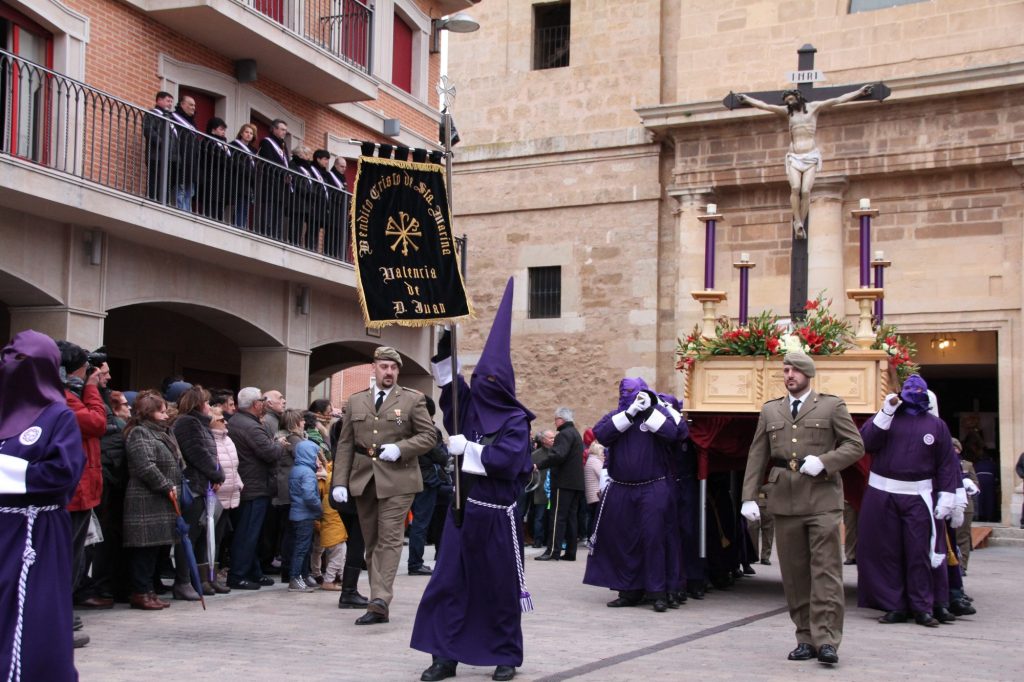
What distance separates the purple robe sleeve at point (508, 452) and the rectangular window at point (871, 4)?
19275 mm

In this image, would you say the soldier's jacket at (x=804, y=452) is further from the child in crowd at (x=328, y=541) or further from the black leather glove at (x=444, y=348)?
the child in crowd at (x=328, y=541)

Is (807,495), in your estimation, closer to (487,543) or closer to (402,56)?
(487,543)

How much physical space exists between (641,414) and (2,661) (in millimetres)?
6627

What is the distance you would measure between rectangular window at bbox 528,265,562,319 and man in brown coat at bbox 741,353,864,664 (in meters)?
18.4

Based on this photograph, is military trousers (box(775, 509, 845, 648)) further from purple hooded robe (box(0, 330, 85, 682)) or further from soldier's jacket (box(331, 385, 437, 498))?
purple hooded robe (box(0, 330, 85, 682))

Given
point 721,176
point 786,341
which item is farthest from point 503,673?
point 721,176

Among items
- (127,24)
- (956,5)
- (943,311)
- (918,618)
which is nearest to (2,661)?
(918,618)

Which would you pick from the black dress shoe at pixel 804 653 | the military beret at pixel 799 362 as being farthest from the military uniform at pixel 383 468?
the black dress shoe at pixel 804 653

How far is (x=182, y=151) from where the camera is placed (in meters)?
15.6

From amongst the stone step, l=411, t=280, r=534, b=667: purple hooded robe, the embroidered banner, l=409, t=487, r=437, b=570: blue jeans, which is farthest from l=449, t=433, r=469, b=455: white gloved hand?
the stone step

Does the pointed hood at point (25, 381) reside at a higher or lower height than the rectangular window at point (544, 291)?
lower

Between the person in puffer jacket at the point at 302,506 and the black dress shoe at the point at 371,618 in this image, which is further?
the person in puffer jacket at the point at 302,506

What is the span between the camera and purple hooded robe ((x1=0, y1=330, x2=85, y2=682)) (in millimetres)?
5773

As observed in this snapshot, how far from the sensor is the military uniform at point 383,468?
32.3 ft
